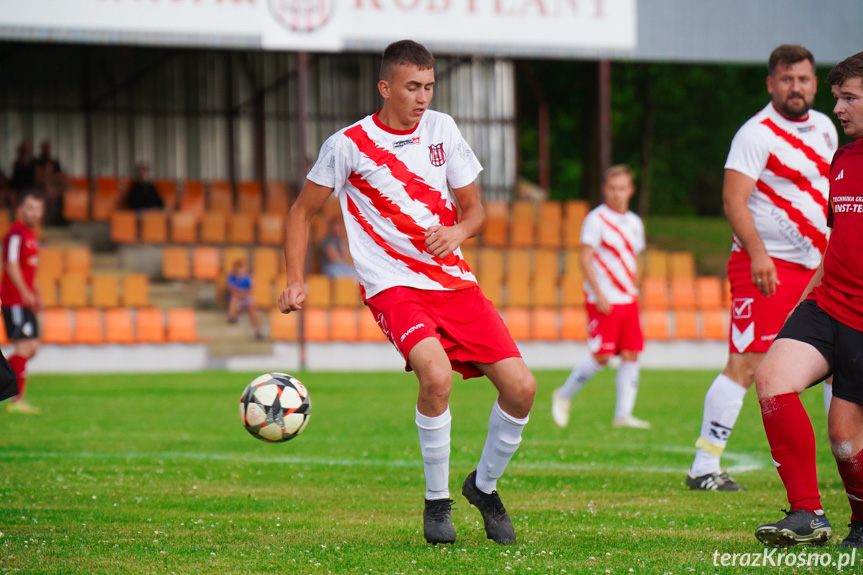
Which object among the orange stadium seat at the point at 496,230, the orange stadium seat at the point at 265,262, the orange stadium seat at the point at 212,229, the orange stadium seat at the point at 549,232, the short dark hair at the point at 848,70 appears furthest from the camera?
the orange stadium seat at the point at 496,230

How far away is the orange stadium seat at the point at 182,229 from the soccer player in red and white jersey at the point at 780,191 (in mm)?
19047

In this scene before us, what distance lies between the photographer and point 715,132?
46.7 metres

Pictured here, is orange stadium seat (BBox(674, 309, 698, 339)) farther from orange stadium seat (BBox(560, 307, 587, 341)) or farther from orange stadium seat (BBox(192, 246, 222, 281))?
orange stadium seat (BBox(192, 246, 222, 281))

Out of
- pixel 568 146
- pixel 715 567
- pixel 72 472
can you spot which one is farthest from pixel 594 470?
pixel 568 146

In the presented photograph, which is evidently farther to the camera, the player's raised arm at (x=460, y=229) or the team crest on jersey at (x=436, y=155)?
the team crest on jersey at (x=436, y=155)

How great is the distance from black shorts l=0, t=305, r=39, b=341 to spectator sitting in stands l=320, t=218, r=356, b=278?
10909 millimetres

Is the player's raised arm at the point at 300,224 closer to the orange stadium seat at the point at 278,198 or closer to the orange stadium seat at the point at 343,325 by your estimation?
the orange stadium seat at the point at 343,325

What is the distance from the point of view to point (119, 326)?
20.0 meters

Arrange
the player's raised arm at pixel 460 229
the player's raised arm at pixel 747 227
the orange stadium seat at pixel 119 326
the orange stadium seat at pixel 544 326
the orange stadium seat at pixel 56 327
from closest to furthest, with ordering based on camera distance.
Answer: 1. the player's raised arm at pixel 460 229
2. the player's raised arm at pixel 747 227
3. the orange stadium seat at pixel 56 327
4. the orange stadium seat at pixel 119 326
5. the orange stadium seat at pixel 544 326

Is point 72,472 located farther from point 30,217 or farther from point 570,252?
point 570,252

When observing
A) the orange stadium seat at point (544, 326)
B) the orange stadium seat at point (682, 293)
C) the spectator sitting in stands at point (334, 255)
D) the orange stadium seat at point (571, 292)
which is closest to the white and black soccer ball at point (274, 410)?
the orange stadium seat at point (544, 326)

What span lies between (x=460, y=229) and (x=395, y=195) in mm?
382

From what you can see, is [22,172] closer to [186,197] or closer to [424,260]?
[186,197]

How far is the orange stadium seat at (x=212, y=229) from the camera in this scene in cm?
2411
